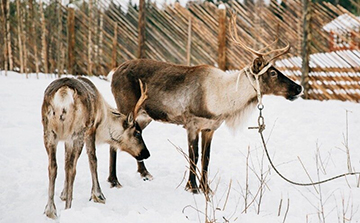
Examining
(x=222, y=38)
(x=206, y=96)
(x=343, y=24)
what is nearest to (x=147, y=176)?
(x=206, y=96)

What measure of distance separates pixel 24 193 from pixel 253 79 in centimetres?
221

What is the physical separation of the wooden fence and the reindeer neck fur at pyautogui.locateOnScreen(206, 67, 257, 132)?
497 cm

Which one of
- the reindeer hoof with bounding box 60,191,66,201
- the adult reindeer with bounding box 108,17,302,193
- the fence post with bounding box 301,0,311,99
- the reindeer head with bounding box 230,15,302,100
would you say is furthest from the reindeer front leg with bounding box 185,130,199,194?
the fence post with bounding box 301,0,311,99

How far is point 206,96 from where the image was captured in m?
3.88

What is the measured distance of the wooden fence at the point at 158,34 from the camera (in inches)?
353

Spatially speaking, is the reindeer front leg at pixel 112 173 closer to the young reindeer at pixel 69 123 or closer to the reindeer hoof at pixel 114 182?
the reindeer hoof at pixel 114 182

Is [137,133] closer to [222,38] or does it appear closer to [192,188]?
[192,188]

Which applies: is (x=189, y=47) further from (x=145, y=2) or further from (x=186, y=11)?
(x=145, y=2)

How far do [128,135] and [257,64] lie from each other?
1.33m

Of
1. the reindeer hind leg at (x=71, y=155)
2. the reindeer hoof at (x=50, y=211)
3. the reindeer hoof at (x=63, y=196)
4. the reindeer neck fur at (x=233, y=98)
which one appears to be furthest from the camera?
the reindeer neck fur at (x=233, y=98)

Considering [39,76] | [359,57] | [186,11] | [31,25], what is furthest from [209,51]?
[31,25]

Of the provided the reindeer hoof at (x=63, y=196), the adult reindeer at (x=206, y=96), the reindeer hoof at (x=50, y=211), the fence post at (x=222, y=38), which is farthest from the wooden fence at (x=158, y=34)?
the reindeer hoof at (x=50, y=211)

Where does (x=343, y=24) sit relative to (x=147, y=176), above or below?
above

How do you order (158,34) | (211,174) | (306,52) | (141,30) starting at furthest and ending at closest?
1. (158,34)
2. (141,30)
3. (306,52)
4. (211,174)
